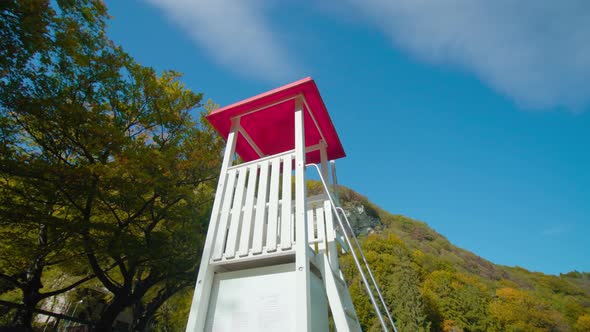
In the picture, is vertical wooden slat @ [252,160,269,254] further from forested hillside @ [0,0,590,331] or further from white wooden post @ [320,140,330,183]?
forested hillside @ [0,0,590,331]

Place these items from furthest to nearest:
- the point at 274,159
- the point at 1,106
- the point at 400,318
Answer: the point at 400,318 → the point at 1,106 → the point at 274,159

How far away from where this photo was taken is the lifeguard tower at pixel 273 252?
220 cm

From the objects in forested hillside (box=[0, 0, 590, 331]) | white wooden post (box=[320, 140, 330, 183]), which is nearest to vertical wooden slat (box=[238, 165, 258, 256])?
white wooden post (box=[320, 140, 330, 183])

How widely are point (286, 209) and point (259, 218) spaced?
31 cm

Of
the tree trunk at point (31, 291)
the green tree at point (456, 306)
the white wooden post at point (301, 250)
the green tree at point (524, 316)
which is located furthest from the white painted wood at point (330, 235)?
the green tree at point (524, 316)

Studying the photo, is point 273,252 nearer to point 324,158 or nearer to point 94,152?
point 324,158

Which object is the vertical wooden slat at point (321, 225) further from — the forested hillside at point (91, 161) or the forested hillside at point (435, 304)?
the forested hillside at point (435, 304)

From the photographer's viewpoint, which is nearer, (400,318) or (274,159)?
(274,159)

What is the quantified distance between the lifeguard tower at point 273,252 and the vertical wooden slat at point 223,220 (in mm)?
11

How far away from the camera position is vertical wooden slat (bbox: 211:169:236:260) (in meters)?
2.64

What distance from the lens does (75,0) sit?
5711 mm

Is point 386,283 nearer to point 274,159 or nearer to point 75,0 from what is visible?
point 274,159

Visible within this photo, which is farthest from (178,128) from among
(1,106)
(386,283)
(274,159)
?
(386,283)

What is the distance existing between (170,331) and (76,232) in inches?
459
